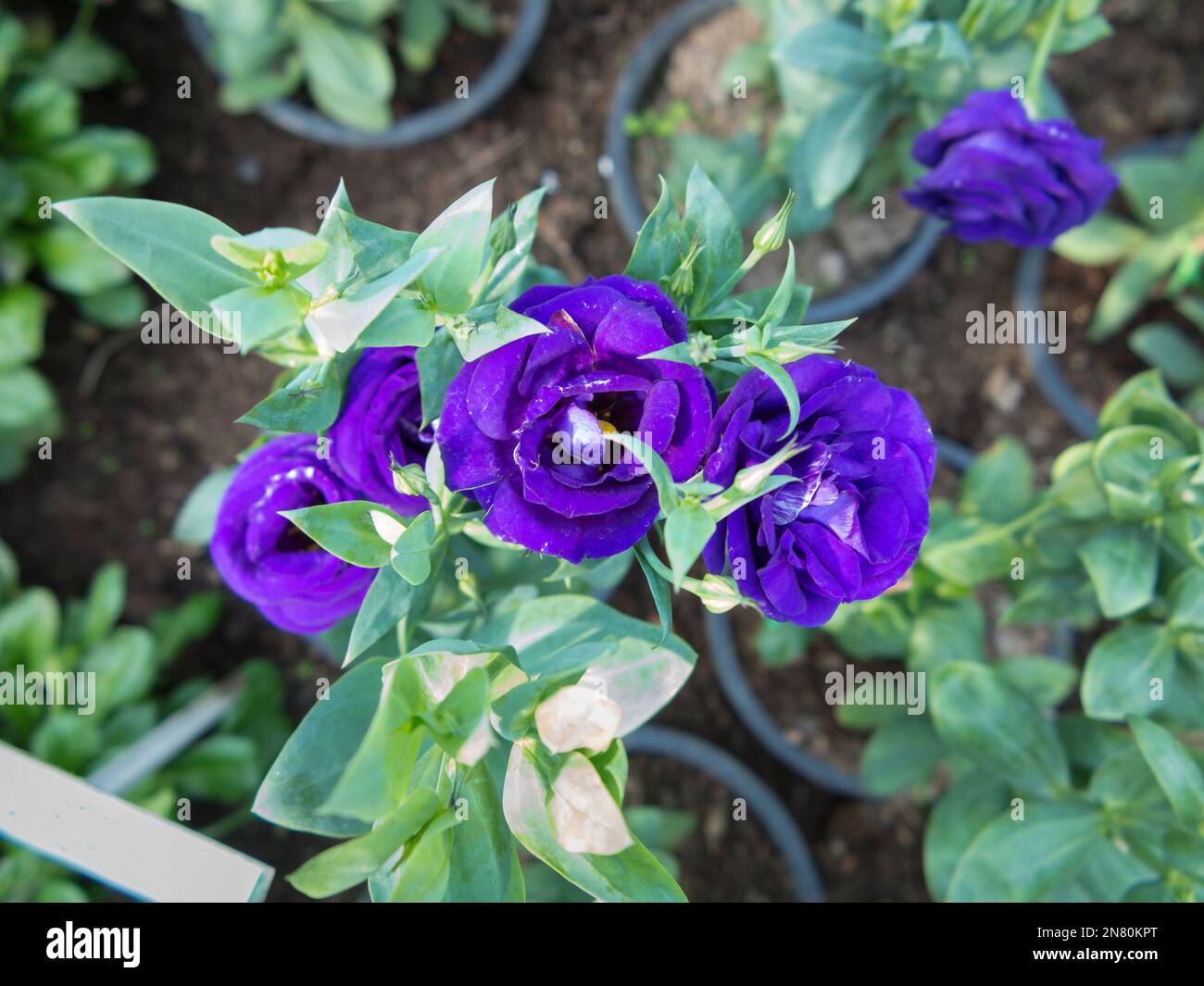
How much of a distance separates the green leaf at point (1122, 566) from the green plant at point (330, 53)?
4.25 feet

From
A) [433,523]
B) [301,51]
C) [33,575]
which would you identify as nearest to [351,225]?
[433,523]

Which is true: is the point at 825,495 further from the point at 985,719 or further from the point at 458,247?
the point at 985,719

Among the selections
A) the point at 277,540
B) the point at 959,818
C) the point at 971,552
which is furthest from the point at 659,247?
the point at 959,818

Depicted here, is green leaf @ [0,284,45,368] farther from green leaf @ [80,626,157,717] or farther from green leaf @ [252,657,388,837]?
green leaf @ [252,657,388,837]

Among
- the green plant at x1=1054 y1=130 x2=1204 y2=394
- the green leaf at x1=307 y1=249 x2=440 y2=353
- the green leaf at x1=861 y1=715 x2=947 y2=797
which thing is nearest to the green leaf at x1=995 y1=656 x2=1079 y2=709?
the green leaf at x1=861 y1=715 x2=947 y2=797

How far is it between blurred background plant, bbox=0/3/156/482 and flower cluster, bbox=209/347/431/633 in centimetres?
95

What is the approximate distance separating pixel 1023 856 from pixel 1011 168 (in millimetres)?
773

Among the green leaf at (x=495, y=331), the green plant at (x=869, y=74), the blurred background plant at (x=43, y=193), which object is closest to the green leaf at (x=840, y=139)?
the green plant at (x=869, y=74)

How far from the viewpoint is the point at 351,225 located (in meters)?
0.64

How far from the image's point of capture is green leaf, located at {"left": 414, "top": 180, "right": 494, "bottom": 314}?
630 millimetres

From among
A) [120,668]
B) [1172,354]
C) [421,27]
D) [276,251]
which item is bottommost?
[120,668]

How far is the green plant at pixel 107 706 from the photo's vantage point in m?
1.32

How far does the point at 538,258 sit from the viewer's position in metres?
1.69

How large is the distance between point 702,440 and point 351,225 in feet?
0.95
